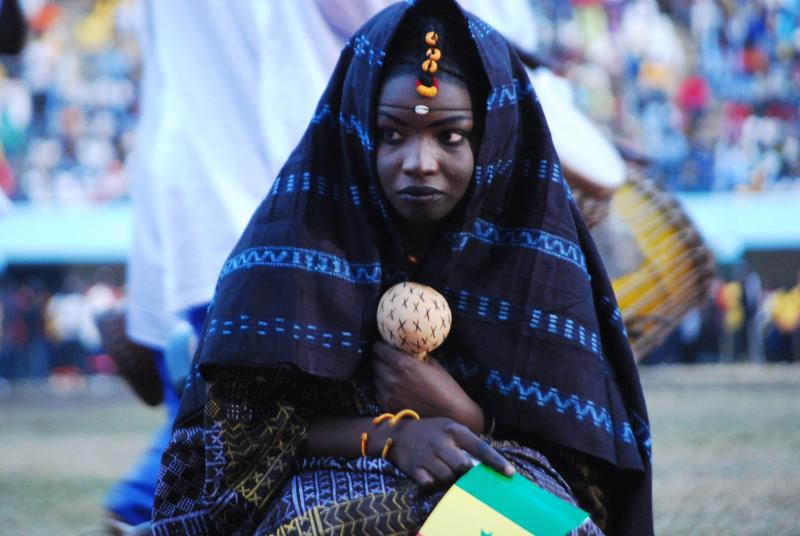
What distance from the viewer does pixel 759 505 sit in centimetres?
556

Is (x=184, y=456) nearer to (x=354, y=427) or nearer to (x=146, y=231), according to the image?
(x=354, y=427)

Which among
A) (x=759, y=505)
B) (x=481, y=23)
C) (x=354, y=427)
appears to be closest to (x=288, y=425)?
(x=354, y=427)

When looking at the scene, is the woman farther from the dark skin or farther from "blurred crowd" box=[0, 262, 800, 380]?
"blurred crowd" box=[0, 262, 800, 380]

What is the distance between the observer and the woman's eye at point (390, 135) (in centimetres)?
267

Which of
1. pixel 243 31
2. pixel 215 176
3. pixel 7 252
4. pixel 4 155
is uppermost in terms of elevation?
pixel 243 31

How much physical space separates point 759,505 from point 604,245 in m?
1.97

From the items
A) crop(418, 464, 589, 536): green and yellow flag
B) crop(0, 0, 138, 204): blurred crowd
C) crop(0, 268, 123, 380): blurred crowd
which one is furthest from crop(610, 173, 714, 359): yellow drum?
crop(0, 268, 123, 380): blurred crowd

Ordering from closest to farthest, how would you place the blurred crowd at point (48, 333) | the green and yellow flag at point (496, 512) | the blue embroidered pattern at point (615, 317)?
1. the green and yellow flag at point (496, 512)
2. the blue embroidered pattern at point (615, 317)
3. the blurred crowd at point (48, 333)

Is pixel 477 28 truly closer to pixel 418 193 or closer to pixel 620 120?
pixel 418 193

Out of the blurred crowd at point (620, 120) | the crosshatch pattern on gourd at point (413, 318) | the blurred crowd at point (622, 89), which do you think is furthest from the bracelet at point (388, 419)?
the blurred crowd at point (620, 120)

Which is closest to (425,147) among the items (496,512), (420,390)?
(420,390)

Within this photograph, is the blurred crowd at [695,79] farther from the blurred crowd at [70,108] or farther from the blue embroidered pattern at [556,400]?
the blue embroidered pattern at [556,400]

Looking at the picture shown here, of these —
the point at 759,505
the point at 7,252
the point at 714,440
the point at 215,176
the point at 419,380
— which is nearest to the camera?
the point at 419,380

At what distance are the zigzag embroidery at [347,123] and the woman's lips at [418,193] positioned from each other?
4.9 inches
